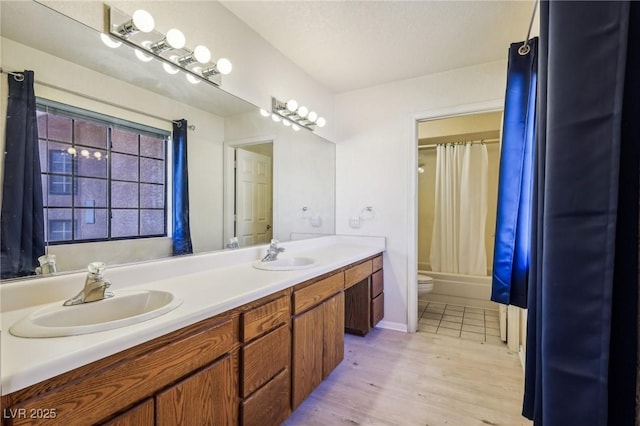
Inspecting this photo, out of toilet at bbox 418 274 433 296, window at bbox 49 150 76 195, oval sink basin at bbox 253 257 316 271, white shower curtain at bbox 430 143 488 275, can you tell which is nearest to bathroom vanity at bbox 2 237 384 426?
oval sink basin at bbox 253 257 316 271

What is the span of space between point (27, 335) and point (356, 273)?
6.17 ft

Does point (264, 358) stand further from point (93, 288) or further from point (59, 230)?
point (59, 230)

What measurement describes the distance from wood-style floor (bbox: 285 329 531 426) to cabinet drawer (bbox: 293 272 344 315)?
621 mm

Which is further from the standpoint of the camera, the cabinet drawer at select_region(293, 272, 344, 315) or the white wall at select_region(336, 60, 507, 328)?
the white wall at select_region(336, 60, 507, 328)

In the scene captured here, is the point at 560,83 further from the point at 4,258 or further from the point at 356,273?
the point at 356,273

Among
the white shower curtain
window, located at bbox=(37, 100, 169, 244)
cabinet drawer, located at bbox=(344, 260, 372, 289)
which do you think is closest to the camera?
window, located at bbox=(37, 100, 169, 244)

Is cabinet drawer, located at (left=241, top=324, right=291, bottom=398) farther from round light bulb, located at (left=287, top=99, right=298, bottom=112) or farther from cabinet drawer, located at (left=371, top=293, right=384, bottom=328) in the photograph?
round light bulb, located at (left=287, top=99, right=298, bottom=112)

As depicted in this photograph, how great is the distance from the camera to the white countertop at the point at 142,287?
704mm

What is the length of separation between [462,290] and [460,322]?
2.17ft

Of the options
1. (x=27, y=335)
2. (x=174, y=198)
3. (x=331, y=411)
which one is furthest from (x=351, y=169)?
(x=27, y=335)

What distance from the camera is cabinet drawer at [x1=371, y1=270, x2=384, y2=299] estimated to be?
2.71 metres

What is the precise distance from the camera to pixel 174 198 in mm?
1630

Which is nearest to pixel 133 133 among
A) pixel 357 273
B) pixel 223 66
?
pixel 223 66

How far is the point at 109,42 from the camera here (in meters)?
1.32
